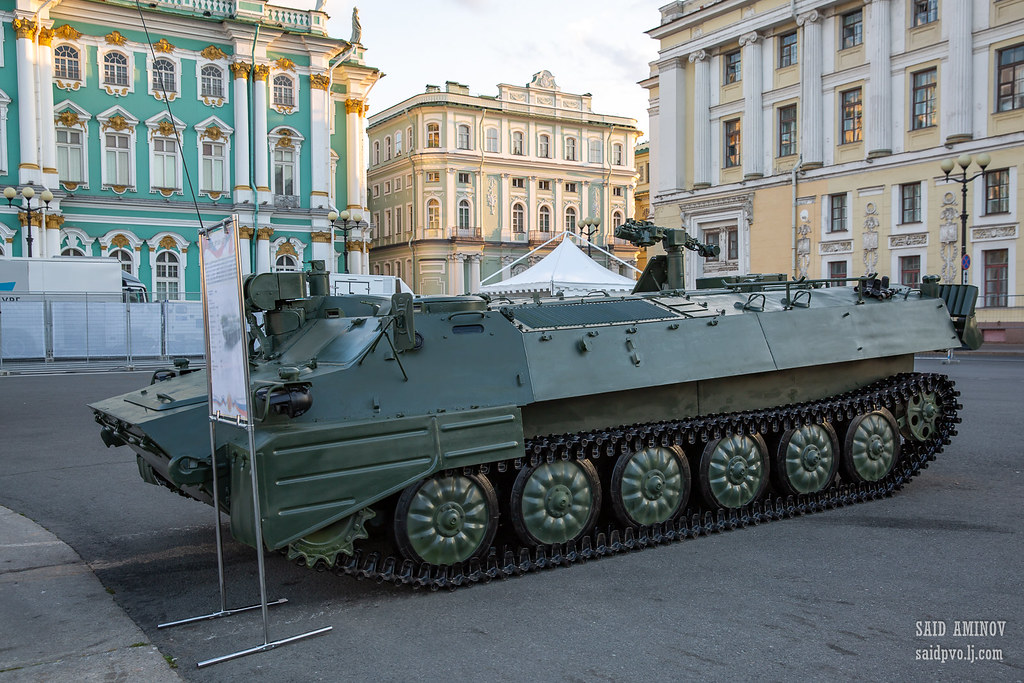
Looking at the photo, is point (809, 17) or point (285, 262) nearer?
point (809, 17)

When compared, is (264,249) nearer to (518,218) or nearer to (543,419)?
(518,218)

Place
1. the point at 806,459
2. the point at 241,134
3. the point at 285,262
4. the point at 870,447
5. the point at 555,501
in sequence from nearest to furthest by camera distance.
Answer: the point at 555,501 → the point at 806,459 → the point at 870,447 → the point at 241,134 → the point at 285,262

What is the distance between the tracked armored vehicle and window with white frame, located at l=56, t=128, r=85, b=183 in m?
33.0

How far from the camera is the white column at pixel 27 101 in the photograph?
112ft

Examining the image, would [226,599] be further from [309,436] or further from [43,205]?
[43,205]

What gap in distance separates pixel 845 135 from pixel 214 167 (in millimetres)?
25984

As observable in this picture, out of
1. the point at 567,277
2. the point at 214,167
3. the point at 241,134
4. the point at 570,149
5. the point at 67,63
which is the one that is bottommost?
the point at 567,277

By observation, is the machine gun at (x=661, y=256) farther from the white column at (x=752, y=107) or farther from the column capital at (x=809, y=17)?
the white column at (x=752, y=107)

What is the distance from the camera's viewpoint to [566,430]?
6.78 m

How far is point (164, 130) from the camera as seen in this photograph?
37.9 meters

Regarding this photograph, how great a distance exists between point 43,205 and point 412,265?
29276 mm

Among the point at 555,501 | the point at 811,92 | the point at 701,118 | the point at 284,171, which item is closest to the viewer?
the point at 555,501

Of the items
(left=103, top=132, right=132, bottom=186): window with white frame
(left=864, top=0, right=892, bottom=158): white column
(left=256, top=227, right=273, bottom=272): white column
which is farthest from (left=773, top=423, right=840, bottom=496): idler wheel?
(left=103, top=132, right=132, bottom=186): window with white frame

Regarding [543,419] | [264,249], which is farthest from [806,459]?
[264,249]
